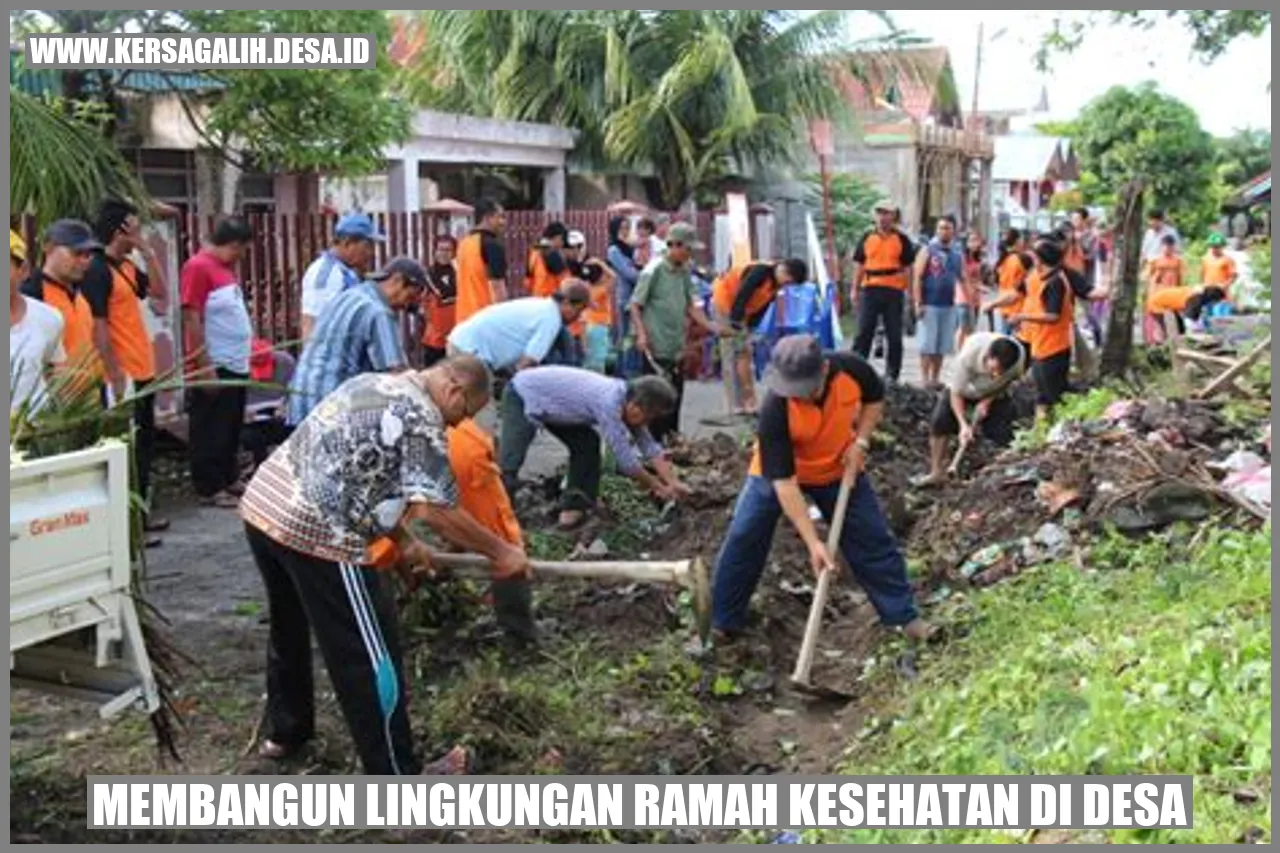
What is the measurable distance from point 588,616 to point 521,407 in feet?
5.42

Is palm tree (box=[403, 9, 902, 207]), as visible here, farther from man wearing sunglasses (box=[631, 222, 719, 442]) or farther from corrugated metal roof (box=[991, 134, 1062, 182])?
corrugated metal roof (box=[991, 134, 1062, 182])

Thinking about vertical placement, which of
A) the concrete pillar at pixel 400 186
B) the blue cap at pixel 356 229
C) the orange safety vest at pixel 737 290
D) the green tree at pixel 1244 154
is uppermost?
the green tree at pixel 1244 154

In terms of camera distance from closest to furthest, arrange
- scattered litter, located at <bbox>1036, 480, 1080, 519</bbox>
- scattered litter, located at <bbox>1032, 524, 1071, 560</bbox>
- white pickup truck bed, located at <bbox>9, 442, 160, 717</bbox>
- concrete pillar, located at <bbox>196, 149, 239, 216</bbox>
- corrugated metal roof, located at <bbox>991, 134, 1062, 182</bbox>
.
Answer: white pickup truck bed, located at <bbox>9, 442, 160, 717</bbox>, scattered litter, located at <bbox>1032, 524, 1071, 560</bbox>, scattered litter, located at <bbox>1036, 480, 1080, 519</bbox>, concrete pillar, located at <bbox>196, 149, 239, 216</bbox>, corrugated metal roof, located at <bbox>991, 134, 1062, 182</bbox>

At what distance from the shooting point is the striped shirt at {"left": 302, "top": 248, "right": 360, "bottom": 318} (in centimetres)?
750

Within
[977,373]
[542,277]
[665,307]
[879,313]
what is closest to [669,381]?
[665,307]

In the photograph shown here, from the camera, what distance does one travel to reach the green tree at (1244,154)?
177ft

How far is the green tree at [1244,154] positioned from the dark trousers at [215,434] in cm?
5094

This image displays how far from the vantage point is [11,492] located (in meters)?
3.70

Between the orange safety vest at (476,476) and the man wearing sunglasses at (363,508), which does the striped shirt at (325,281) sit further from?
the man wearing sunglasses at (363,508)

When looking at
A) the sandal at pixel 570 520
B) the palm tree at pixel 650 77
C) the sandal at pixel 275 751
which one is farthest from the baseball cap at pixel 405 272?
the palm tree at pixel 650 77

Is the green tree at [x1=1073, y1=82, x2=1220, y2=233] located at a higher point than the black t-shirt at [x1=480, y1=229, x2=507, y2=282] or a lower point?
higher

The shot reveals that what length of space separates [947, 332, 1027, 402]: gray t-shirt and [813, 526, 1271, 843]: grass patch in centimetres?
257
